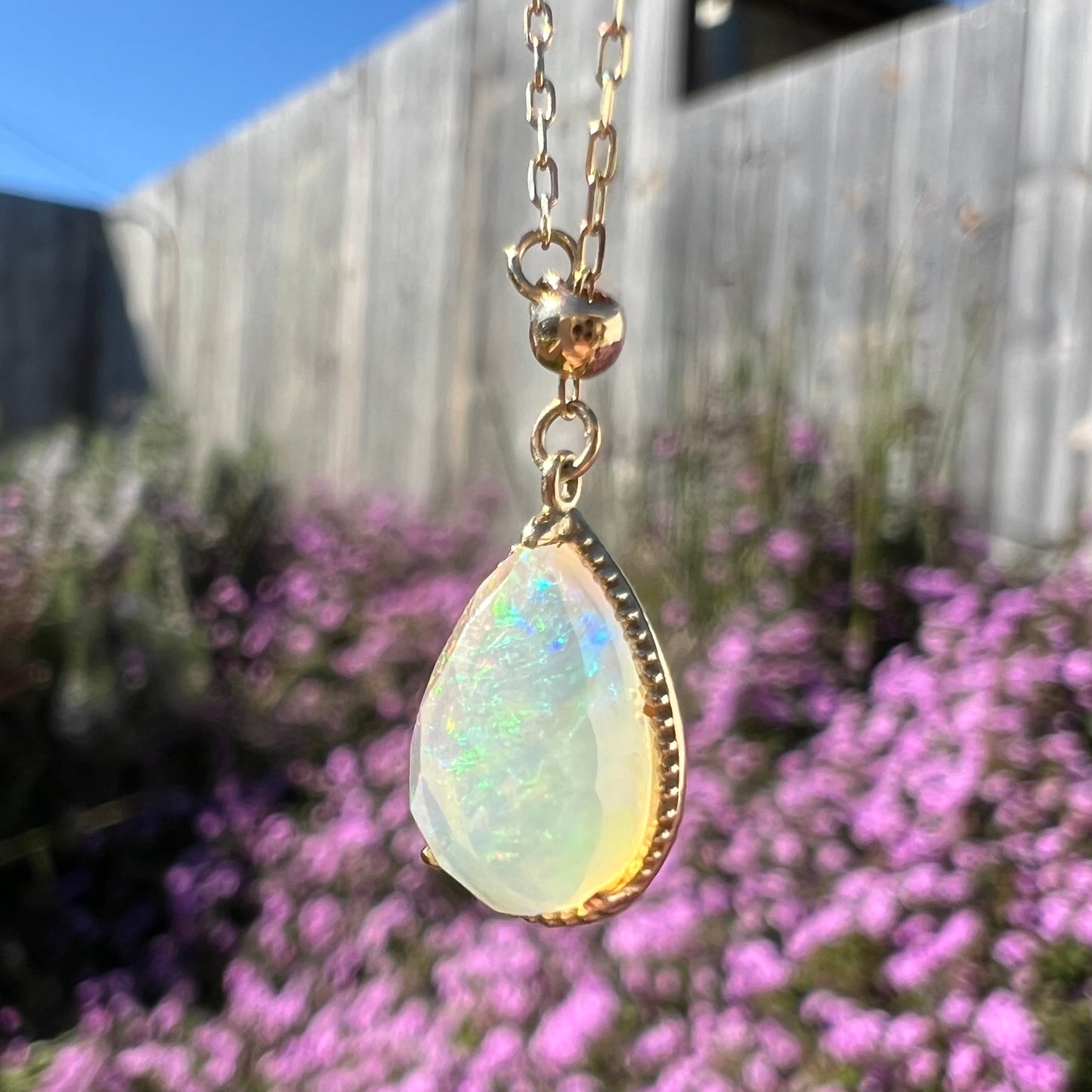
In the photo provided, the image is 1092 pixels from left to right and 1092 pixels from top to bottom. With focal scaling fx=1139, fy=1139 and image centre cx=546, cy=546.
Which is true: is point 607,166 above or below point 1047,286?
below

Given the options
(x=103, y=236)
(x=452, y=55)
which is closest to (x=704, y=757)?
(x=452, y=55)

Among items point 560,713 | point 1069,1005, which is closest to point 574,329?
point 560,713

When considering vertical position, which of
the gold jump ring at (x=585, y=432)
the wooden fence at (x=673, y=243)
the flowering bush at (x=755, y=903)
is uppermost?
the wooden fence at (x=673, y=243)

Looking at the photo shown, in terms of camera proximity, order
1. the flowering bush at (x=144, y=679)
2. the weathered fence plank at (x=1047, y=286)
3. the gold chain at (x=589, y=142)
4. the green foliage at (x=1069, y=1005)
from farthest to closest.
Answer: the flowering bush at (x=144, y=679)
the weathered fence plank at (x=1047, y=286)
the green foliage at (x=1069, y=1005)
the gold chain at (x=589, y=142)

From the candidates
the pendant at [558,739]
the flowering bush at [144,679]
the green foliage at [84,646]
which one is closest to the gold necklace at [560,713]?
the pendant at [558,739]

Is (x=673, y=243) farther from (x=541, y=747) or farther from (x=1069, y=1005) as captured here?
(x=541, y=747)

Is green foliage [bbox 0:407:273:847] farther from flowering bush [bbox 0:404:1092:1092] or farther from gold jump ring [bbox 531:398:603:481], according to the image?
gold jump ring [bbox 531:398:603:481]

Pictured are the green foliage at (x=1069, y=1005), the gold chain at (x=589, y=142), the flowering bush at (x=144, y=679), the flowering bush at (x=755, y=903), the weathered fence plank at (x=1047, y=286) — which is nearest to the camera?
the gold chain at (x=589, y=142)

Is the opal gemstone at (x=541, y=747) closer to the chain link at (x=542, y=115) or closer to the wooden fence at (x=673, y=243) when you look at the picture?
the chain link at (x=542, y=115)

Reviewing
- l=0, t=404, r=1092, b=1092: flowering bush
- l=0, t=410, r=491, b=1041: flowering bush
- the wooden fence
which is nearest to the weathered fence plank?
the wooden fence
